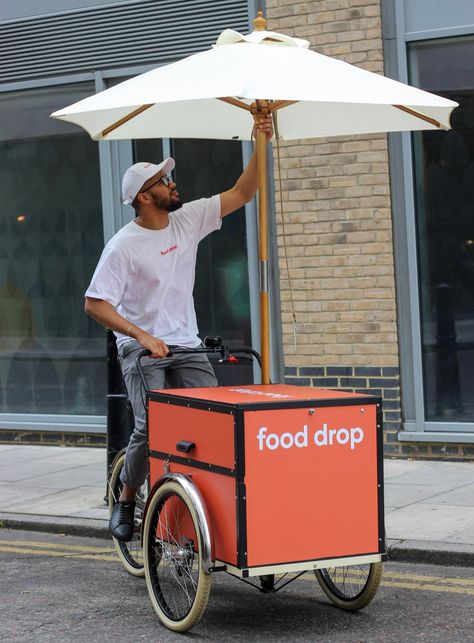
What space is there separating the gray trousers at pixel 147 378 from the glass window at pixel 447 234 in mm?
3588

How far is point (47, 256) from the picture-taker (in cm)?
1121

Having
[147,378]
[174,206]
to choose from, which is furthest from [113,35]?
[147,378]

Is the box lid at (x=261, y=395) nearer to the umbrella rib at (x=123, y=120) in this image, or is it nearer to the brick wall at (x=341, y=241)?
the umbrella rib at (x=123, y=120)

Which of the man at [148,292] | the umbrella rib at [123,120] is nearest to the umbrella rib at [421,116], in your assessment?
the man at [148,292]

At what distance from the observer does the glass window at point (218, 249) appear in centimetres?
1023

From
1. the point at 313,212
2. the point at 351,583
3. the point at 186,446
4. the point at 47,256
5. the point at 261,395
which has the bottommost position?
the point at 351,583

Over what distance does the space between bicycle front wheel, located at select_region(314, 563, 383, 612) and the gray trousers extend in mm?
1081

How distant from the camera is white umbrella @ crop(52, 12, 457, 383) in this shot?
17.6ft

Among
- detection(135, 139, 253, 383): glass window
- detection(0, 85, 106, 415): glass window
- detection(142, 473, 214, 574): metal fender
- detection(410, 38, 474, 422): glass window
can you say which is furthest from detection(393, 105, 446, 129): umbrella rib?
detection(0, 85, 106, 415): glass window

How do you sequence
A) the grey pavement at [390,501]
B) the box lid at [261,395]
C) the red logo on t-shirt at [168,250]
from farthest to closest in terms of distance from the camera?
the grey pavement at [390,501] < the red logo on t-shirt at [168,250] < the box lid at [261,395]

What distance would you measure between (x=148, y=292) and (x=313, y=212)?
3.80m

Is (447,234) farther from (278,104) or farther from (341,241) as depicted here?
(278,104)

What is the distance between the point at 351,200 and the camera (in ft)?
31.0

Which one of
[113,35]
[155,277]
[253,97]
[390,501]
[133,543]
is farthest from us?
[113,35]
